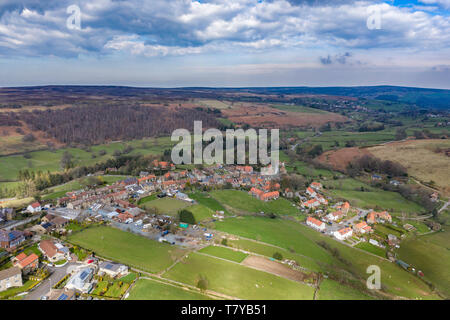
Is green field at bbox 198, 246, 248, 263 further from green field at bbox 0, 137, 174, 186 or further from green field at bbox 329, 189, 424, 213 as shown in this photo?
green field at bbox 0, 137, 174, 186

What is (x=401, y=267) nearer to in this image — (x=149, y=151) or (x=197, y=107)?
(x=149, y=151)

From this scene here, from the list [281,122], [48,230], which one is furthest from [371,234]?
[281,122]

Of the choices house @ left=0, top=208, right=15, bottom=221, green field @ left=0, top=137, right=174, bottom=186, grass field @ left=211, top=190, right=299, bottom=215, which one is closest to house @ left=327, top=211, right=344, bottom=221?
grass field @ left=211, top=190, right=299, bottom=215

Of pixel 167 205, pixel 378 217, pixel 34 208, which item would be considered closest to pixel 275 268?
pixel 167 205

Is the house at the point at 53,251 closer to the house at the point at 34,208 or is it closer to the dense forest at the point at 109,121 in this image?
the house at the point at 34,208

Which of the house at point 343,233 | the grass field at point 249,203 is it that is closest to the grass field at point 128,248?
the grass field at point 249,203

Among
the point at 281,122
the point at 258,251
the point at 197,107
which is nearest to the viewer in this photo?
the point at 258,251

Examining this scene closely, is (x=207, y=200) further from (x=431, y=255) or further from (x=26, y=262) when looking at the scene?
(x=431, y=255)

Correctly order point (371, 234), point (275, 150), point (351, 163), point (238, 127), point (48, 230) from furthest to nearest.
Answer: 1. point (238, 127)
2. point (275, 150)
3. point (351, 163)
4. point (371, 234)
5. point (48, 230)
